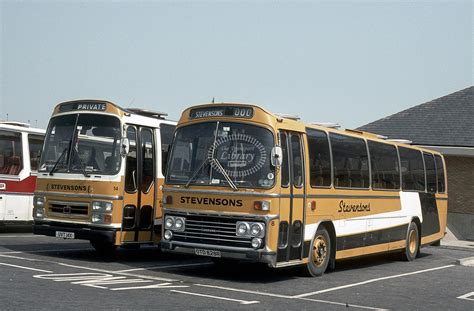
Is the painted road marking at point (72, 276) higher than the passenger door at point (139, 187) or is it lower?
lower

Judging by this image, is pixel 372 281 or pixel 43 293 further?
pixel 372 281

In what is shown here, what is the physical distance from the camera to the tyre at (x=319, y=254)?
1399 cm

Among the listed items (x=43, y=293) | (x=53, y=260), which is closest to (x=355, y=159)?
(x=53, y=260)

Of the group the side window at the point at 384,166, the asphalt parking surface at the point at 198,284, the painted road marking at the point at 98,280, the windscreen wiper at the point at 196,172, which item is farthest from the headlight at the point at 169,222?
the side window at the point at 384,166

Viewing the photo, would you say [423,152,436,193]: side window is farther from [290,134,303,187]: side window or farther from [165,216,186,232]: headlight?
[165,216,186,232]: headlight

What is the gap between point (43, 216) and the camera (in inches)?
606

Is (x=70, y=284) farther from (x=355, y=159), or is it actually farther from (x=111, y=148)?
(x=355, y=159)

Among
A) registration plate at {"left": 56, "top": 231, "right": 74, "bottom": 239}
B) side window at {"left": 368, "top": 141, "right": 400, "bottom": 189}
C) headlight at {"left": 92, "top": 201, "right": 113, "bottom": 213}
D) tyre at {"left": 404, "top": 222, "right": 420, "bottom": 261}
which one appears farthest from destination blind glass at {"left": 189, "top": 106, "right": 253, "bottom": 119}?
tyre at {"left": 404, "top": 222, "right": 420, "bottom": 261}

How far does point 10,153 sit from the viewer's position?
21.1 metres

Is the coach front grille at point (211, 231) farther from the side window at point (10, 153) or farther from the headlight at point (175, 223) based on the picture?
the side window at point (10, 153)

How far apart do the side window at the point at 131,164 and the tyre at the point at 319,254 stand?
379 centimetres

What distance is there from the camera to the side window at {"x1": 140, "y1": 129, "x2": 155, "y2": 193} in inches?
613

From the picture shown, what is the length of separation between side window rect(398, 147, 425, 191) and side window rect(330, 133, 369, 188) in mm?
2567

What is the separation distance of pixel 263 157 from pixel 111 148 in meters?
3.57
